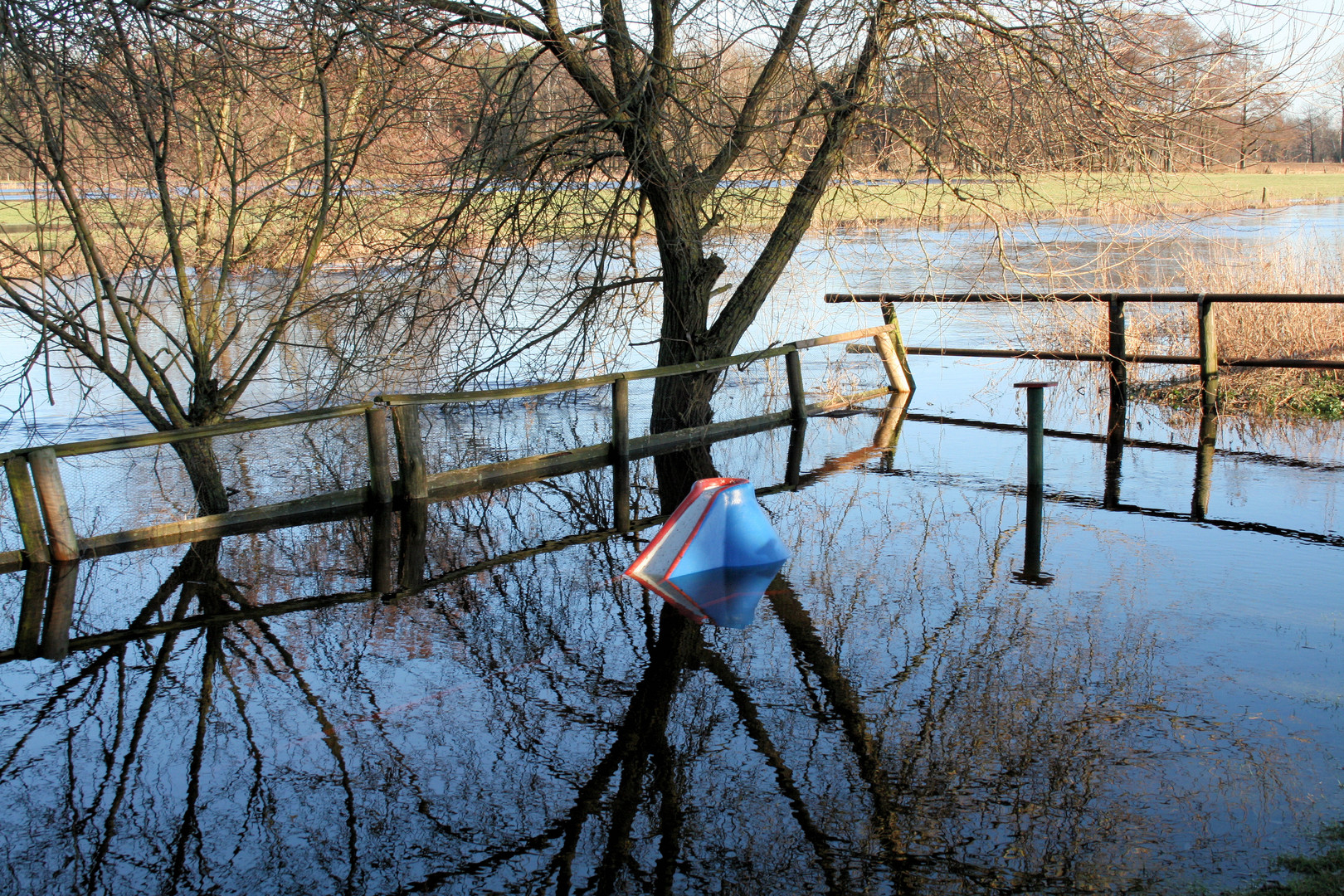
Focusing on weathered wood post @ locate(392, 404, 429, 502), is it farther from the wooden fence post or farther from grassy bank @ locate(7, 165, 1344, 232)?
the wooden fence post

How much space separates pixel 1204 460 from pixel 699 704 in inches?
258

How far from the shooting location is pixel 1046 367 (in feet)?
46.6

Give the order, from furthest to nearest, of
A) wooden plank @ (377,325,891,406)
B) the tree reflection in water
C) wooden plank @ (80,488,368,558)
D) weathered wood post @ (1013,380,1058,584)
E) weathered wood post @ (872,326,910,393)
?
1. weathered wood post @ (872,326,910,393)
2. wooden plank @ (377,325,891,406)
3. weathered wood post @ (1013,380,1058,584)
4. wooden plank @ (80,488,368,558)
5. the tree reflection in water

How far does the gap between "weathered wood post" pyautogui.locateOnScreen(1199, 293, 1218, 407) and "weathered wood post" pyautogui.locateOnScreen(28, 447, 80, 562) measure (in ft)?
34.0

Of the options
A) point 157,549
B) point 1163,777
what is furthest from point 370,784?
point 157,549

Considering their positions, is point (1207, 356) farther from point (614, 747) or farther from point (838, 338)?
point (614, 747)

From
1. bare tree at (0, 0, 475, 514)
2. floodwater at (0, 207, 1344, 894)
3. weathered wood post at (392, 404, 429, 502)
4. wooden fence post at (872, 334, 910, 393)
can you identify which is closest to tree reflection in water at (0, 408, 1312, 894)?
floodwater at (0, 207, 1344, 894)

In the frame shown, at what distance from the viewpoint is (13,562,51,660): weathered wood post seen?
582 cm

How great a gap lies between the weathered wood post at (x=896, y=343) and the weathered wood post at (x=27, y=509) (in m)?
9.06

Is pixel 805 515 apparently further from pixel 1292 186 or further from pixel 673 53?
pixel 1292 186

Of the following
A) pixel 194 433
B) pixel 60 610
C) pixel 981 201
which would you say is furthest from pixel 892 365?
pixel 60 610

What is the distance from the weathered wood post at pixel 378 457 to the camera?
26.7 feet

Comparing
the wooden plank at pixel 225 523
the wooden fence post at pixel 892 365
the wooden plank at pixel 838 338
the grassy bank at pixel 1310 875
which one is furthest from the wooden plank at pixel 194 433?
the wooden fence post at pixel 892 365

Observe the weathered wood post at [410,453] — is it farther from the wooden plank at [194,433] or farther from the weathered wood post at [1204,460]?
the weathered wood post at [1204,460]
